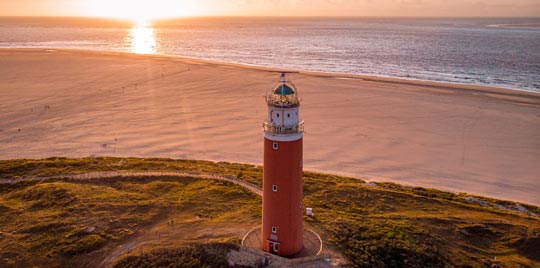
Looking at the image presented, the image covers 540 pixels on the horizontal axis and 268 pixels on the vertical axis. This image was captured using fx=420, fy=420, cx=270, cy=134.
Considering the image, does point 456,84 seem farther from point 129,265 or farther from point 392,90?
point 129,265

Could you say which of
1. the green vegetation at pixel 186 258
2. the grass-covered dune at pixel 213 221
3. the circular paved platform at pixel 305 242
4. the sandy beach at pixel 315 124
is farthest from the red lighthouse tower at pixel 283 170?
the sandy beach at pixel 315 124

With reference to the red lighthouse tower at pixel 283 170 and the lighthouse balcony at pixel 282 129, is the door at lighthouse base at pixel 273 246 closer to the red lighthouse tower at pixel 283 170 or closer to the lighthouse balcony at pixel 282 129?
the red lighthouse tower at pixel 283 170

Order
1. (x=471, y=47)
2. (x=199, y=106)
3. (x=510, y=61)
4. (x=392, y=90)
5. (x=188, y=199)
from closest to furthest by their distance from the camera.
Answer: (x=188, y=199), (x=199, y=106), (x=392, y=90), (x=510, y=61), (x=471, y=47)

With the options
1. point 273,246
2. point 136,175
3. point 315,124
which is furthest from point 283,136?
point 315,124

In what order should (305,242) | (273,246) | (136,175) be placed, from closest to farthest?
(273,246)
(305,242)
(136,175)

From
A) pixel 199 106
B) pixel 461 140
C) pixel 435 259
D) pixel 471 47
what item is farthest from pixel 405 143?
pixel 471 47

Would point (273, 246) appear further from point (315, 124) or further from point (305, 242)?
point (315, 124)
